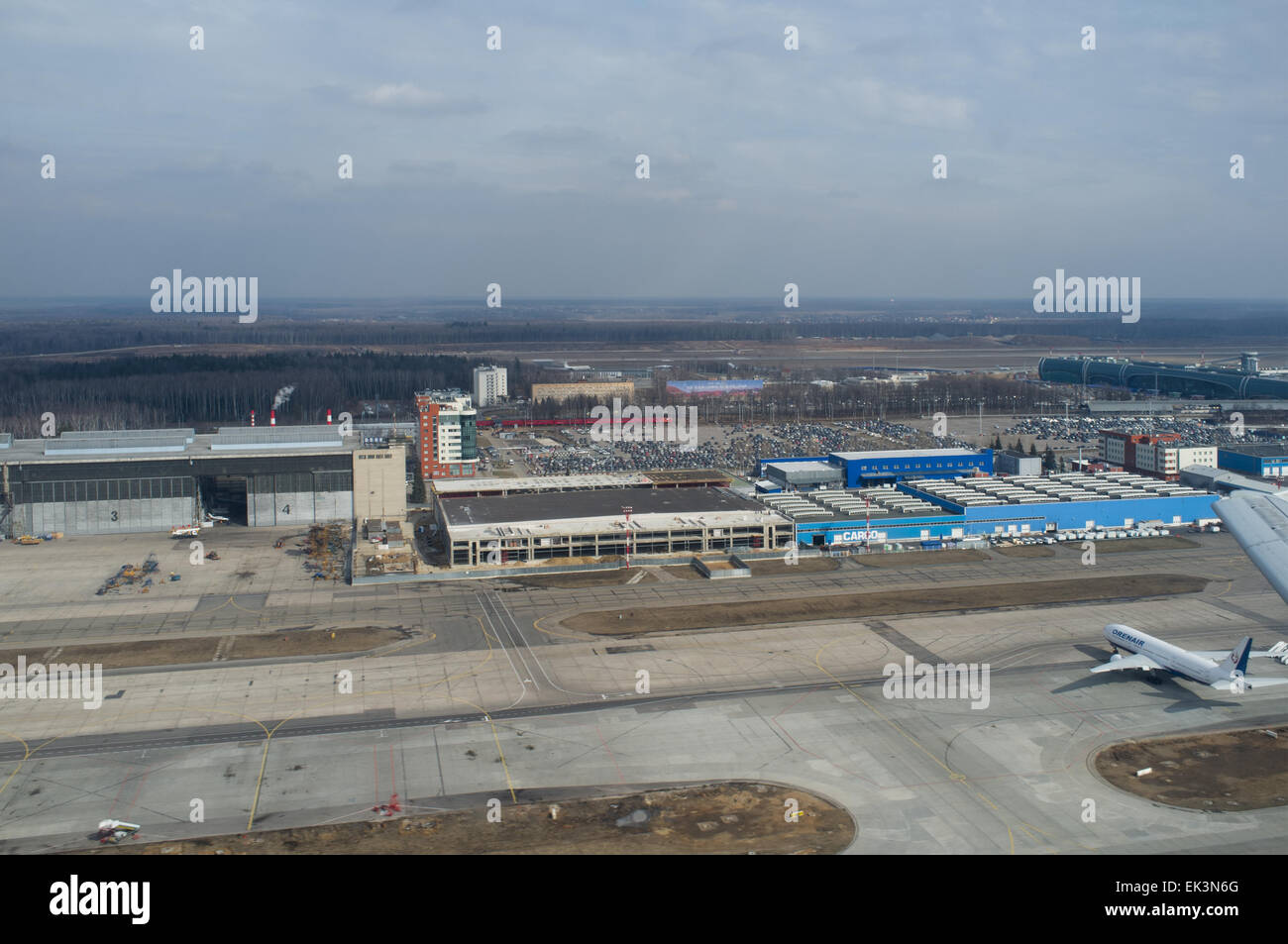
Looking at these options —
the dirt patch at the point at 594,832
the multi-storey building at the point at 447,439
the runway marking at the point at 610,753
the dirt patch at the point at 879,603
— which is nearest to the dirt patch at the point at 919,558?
the dirt patch at the point at 879,603

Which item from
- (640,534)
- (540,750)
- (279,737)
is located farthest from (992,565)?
(279,737)

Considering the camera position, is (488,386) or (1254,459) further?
(488,386)


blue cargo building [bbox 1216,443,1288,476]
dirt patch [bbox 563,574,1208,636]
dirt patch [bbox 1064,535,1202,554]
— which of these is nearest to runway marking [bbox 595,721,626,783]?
dirt patch [bbox 563,574,1208,636]

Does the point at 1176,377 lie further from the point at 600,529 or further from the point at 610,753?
the point at 610,753

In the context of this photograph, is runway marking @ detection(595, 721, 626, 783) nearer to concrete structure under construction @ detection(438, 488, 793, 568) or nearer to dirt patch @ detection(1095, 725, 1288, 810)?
dirt patch @ detection(1095, 725, 1288, 810)

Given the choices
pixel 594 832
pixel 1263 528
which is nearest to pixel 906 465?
pixel 1263 528

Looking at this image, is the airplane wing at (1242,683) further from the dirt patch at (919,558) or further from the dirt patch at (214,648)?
the dirt patch at (214,648)

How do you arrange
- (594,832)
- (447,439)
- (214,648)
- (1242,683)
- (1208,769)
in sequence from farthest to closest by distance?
(447,439), (214,648), (1242,683), (1208,769), (594,832)
